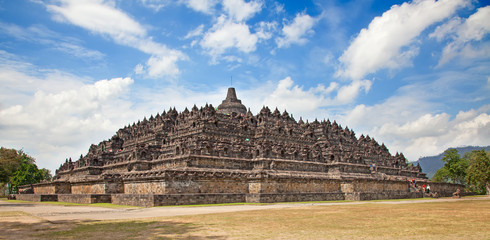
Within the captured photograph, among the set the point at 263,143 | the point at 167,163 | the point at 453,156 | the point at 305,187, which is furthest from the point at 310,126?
the point at 453,156

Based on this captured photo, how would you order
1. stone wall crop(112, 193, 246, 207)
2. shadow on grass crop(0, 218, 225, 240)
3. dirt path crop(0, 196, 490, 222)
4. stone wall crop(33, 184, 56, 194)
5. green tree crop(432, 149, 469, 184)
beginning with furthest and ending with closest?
green tree crop(432, 149, 469, 184) < stone wall crop(33, 184, 56, 194) < stone wall crop(112, 193, 246, 207) < dirt path crop(0, 196, 490, 222) < shadow on grass crop(0, 218, 225, 240)

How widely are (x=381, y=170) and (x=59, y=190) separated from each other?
5581 cm

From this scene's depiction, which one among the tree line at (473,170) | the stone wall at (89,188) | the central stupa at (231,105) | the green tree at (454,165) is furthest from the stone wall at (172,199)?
the green tree at (454,165)

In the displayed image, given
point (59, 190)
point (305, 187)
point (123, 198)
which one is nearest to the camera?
point (123, 198)

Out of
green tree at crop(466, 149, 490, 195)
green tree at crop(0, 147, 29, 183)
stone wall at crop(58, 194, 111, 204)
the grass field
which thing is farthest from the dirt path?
green tree at crop(0, 147, 29, 183)

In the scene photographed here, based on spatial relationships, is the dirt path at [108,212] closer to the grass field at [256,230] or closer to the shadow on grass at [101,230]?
the shadow on grass at [101,230]

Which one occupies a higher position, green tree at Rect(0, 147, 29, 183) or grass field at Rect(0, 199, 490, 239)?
green tree at Rect(0, 147, 29, 183)

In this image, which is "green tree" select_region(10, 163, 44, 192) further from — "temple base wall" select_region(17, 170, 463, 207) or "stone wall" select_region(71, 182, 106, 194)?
"stone wall" select_region(71, 182, 106, 194)

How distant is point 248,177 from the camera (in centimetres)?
4297

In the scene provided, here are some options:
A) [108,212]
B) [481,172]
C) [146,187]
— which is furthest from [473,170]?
[108,212]

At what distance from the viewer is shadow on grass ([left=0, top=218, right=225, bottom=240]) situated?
46.2 ft

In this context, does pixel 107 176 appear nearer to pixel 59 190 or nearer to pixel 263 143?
pixel 59 190

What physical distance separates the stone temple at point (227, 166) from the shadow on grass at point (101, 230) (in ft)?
50.3

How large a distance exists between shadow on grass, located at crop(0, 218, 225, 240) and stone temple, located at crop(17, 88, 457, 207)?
15320mm
